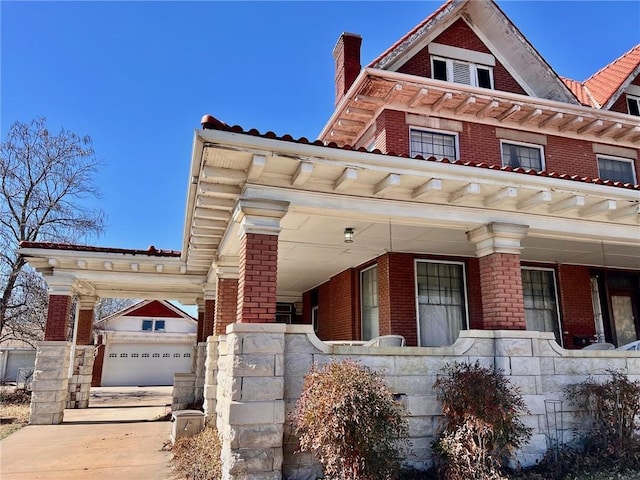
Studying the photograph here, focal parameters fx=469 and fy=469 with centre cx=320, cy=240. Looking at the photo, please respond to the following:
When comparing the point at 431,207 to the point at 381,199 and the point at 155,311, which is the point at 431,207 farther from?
the point at 155,311

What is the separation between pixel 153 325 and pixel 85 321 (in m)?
17.9

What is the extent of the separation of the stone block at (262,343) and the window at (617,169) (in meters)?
9.37

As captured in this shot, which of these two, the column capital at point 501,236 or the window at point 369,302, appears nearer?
the column capital at point 501,236

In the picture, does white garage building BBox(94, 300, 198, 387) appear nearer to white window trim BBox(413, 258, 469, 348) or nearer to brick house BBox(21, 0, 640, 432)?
brick house BBox(21, 0, 640, 432)

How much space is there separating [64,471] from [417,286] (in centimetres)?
682

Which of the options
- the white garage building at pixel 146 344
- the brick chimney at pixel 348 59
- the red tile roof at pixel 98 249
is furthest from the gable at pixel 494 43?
the white garage building at pixel 146 344

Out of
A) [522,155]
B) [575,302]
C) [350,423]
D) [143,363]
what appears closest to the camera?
[350,423]

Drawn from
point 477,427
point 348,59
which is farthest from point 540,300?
point 348,59

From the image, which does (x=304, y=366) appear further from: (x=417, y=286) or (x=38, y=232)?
(x=38, y=232)

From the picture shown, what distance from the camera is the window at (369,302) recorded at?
34.2 feet

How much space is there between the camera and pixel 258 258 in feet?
19.3

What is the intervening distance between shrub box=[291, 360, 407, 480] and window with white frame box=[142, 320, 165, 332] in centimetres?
2863

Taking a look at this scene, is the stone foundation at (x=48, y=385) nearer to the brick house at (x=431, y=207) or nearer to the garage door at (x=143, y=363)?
the brick house at (x=431, y=207)

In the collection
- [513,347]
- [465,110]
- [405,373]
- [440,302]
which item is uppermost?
[465,110]
